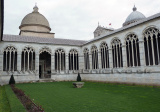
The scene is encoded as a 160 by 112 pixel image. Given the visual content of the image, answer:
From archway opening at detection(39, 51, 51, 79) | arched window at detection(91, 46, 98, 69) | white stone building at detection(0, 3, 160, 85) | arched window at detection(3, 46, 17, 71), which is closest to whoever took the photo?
white stone building at detection(0, 3, 160, 85)

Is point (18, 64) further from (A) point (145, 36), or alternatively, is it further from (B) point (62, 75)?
(A) point (145, 36)

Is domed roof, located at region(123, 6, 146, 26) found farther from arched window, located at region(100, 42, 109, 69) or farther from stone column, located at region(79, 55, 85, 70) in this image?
arched window, located at region(100, 42, 109, 69)

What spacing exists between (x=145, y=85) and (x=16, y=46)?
20086mm

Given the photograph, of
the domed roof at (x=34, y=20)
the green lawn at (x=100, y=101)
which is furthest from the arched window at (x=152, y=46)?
the domed roof at (x=34, y=20)

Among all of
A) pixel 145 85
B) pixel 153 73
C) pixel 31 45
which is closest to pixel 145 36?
pixel 153 73

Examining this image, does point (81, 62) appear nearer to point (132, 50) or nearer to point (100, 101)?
point (132, 50)

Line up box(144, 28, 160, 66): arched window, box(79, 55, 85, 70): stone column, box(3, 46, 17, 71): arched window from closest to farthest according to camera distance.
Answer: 1. box(144, 28, 160, 66): arched window
2. box(3, 46, 17, 71): arched window
3. box(79, 55, 85, 70): stone column

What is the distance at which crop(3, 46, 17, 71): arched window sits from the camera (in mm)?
22803

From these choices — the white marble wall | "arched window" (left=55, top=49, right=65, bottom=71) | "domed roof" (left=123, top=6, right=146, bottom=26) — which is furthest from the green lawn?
"domed roof" (left=123, top=6, right=146, bottom=26)

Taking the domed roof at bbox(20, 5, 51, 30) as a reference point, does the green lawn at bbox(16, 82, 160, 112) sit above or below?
below

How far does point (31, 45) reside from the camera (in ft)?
82.0

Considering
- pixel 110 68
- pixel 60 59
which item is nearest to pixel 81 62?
pixel 60 59

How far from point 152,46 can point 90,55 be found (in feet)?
39.9

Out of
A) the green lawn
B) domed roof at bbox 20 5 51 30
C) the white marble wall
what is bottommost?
the green lawn
